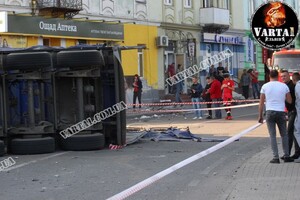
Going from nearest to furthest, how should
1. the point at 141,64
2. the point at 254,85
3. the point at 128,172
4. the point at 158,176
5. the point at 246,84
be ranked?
the point at 158,176 < the point at 128,172 < the point at 141,64 < the point at 246,84 < the point at 254,85

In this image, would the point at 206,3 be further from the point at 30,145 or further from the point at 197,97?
the point at 30,145

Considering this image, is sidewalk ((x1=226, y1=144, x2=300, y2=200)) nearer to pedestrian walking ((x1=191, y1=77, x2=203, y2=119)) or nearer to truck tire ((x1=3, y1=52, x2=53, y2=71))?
truck tire ((x1=3, y1=52, x2=53, y2=71))

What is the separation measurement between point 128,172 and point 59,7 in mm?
16985

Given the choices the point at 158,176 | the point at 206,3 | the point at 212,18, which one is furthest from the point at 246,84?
the point at 158,176

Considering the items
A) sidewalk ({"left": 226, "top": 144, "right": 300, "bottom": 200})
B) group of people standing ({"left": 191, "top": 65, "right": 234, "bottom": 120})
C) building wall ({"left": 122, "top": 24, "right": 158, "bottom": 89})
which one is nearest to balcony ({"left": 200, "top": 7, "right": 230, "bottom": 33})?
building wall ({"left": 122, "top": 24, "right": 158, "bottom": 89})

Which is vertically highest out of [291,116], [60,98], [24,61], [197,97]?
[24,61]

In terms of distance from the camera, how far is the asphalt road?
792 cm

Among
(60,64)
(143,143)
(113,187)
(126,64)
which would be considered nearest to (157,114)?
(126,64)

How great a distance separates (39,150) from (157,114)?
1275 centimetres

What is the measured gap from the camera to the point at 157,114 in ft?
79.9

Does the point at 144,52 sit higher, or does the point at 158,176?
the point at 144,52

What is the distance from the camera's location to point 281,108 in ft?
31.7

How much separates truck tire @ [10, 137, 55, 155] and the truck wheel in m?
0.50

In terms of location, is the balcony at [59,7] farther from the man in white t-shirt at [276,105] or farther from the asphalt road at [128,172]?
the man in white t-shirt at [276,105]
